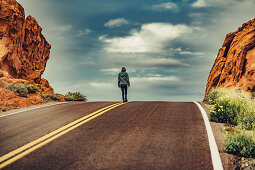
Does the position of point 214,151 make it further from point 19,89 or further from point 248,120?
point 19,89

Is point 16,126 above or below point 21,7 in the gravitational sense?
below

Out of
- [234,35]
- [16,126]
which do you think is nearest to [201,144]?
[16,126]

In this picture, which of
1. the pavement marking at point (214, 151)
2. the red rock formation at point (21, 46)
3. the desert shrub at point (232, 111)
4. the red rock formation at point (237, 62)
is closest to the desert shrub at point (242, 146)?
Answer: the pavement marking at point (214, 151)

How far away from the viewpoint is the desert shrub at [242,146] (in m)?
5.64

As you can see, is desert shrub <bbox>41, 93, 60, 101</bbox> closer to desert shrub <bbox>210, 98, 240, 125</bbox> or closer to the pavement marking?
desert shrub <bbox>210, 98, 240, 125</bbox>

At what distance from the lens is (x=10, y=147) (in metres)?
5.89

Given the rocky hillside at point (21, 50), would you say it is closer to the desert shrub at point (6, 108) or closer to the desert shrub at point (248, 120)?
the desert shrub at point (6, 108)

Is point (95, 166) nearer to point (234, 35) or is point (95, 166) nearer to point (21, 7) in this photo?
point (21, 7)

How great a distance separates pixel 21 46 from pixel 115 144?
19.7m

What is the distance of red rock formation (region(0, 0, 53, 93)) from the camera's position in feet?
66.7

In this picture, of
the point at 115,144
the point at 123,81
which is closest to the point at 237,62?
the point at 123,81

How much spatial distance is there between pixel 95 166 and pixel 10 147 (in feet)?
8.19

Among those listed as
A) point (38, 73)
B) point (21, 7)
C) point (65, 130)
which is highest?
point (21, 7)

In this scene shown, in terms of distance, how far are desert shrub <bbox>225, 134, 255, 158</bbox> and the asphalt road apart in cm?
56
